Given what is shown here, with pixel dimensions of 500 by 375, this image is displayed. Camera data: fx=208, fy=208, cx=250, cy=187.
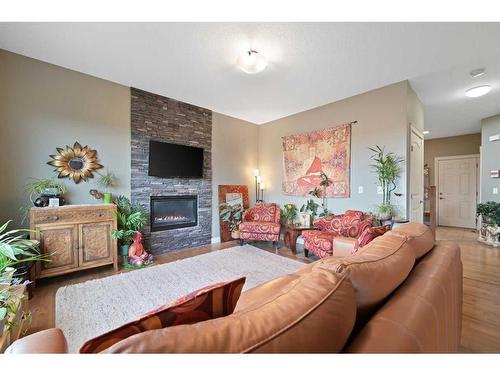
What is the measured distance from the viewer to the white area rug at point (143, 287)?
5.66ft

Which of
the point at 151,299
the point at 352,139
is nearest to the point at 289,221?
the point at 352,139

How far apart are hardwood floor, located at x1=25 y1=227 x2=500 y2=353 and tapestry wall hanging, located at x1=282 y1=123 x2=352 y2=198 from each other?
1.23 meters

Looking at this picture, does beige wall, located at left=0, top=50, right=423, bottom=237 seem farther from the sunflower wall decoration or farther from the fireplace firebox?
the fireplace firebox

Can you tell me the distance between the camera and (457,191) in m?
5.62

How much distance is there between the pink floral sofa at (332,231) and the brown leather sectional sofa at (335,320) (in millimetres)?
1946

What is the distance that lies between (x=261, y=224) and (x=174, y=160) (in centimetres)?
196

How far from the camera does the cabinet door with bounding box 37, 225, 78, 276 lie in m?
2.33

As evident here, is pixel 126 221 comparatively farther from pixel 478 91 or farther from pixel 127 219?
pixel 478 91

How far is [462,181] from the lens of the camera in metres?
5.53

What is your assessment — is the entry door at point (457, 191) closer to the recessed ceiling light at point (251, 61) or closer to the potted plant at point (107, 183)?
the recessed ceiling light at point (251, 61)

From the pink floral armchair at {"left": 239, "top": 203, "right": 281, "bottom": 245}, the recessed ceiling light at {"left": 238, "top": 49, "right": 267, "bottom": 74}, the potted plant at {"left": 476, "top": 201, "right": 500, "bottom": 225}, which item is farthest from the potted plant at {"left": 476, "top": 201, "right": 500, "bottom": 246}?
the recessed ceiling light at {"left": 238, "top": 49, "right": 267, "bottom": 74}

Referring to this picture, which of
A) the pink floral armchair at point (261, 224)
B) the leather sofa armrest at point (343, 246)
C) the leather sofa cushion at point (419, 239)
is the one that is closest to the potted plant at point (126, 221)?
the pink floral armchair at point (261, 224)
